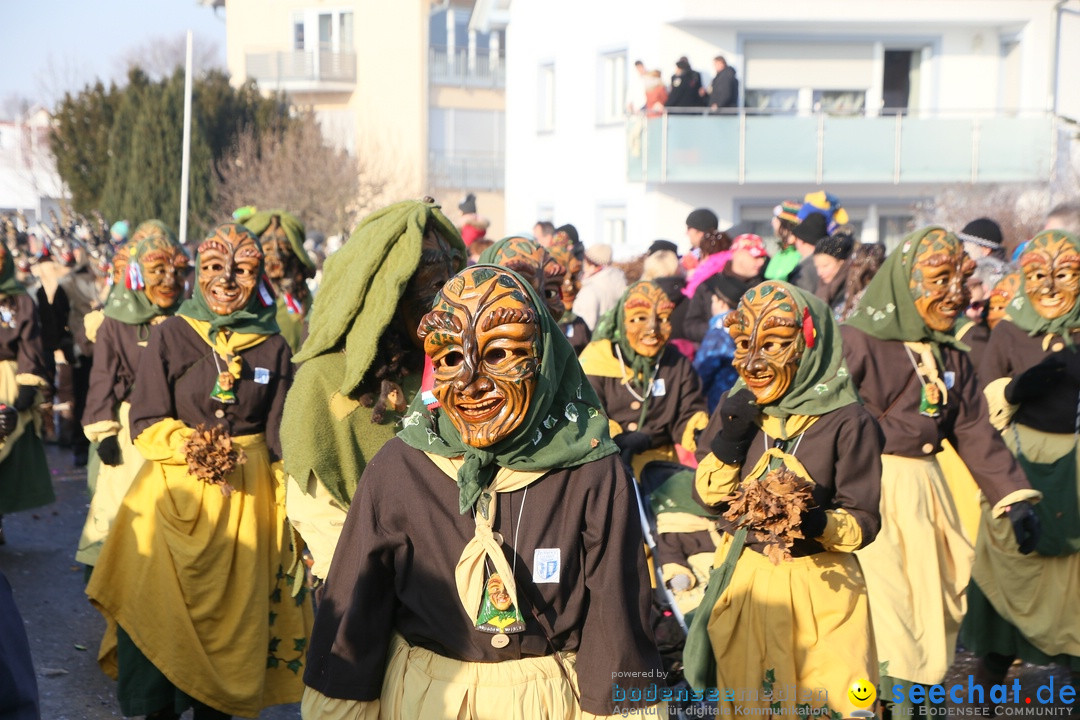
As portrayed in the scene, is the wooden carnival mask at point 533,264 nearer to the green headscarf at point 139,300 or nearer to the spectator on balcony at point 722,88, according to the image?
the green headscarf at point 139,300

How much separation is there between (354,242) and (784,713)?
2299mm

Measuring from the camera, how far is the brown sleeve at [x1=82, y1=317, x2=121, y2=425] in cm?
701

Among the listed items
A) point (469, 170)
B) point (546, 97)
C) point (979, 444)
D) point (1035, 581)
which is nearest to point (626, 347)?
point (979, 444)

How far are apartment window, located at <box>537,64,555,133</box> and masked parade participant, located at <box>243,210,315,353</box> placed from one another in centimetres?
1960

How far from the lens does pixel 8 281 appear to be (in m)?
10.1

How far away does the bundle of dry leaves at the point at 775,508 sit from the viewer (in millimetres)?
4336

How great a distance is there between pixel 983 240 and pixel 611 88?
16109 mm

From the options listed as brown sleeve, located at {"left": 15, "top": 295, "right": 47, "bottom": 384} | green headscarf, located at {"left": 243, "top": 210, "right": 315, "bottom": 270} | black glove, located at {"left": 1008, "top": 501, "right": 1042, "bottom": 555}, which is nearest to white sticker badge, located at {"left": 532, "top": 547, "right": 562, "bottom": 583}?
black glove, located at {"left": 1008, "top": 501, "right": 1042, "bottom": 555}

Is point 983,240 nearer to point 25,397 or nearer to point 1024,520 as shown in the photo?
point 1024,520

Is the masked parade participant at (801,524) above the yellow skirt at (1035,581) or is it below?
above

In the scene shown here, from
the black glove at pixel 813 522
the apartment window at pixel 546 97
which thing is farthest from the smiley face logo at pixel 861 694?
the apartment window at pixel 546 97

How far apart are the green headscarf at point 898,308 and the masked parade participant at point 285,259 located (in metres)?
4.18

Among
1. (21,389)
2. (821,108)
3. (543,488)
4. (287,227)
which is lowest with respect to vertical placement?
(21,389)

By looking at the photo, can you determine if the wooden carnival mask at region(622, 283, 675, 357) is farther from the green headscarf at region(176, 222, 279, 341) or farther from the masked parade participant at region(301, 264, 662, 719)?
the masked parade participant at region(301, 264, 662, 719)
